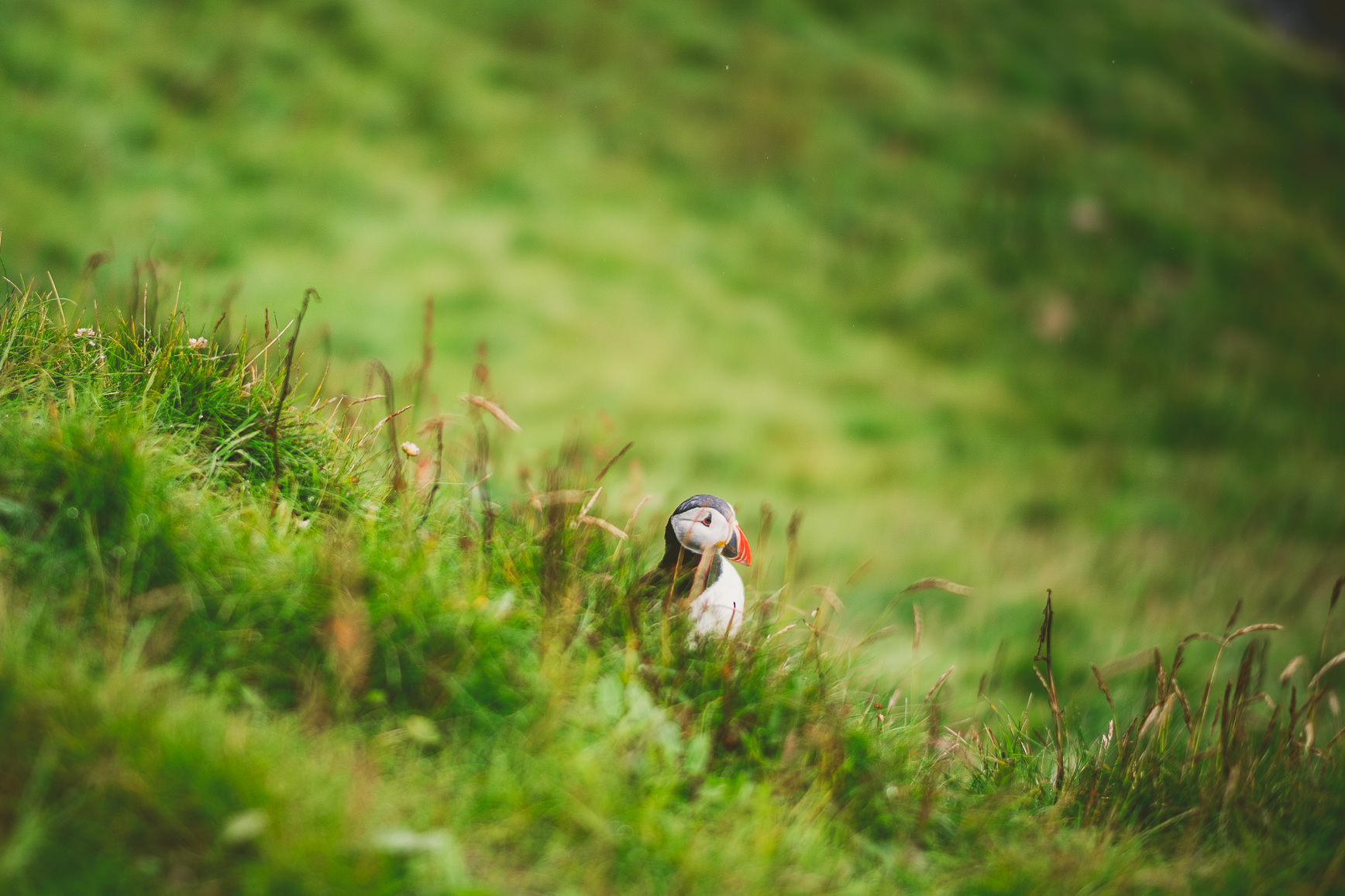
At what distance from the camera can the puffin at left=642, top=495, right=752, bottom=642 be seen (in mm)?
2293

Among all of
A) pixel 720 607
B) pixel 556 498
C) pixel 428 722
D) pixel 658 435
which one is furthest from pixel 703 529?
pixel 658 435

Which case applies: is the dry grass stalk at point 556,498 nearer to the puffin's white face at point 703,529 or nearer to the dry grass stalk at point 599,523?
the dry grass stalk at point 599,523

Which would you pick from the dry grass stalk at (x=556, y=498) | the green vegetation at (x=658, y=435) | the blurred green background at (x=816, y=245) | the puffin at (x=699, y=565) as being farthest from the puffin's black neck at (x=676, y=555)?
the blurred green background at (x=816, y=245)

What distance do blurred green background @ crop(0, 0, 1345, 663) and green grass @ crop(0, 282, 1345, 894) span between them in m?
3.72

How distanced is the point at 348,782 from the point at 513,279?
8788 mm


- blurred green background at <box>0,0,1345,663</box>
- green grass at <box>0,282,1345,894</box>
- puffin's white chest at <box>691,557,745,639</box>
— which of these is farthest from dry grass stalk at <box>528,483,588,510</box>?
blurred green background at <box>0,0,1345,663</box>

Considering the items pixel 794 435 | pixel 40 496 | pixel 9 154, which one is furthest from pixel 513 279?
pixel 40 496

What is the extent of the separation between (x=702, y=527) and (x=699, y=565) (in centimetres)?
15

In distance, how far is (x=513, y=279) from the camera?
974cm

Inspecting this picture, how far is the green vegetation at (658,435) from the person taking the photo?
1.72 metres

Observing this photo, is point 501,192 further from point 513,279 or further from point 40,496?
point 40,496

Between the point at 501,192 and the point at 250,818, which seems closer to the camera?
the point at 250,818

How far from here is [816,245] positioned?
37.9 ft

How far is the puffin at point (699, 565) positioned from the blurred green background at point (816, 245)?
12.7ft
